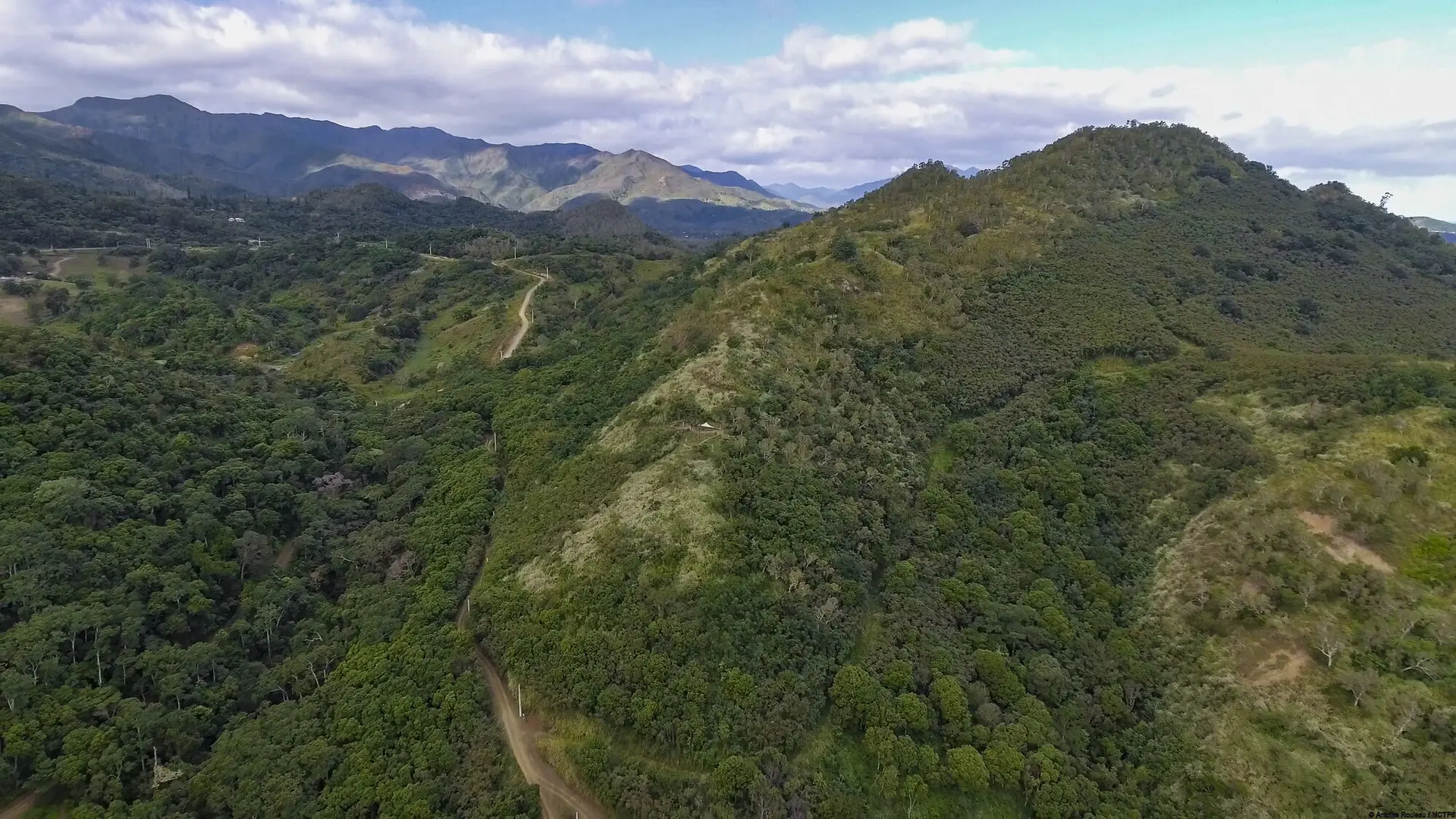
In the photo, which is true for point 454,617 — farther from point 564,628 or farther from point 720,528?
point 720,528

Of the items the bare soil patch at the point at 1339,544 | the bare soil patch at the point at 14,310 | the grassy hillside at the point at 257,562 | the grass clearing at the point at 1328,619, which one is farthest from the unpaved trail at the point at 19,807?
the bare soil patch at the point at 14,310

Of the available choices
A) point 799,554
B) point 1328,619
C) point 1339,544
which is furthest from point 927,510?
point 1339,544

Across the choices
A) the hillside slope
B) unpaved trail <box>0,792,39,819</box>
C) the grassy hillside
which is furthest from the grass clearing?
unpaved trail <box>0,792,39,819</box>

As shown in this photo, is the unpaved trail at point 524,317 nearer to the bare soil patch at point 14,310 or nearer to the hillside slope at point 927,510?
the hillside slope at point 927,510

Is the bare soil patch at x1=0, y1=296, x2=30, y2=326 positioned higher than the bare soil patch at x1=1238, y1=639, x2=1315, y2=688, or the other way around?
the bare soil patch at x1=0, y1=296, x2=30, y2=326

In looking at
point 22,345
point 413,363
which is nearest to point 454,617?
point 22,345

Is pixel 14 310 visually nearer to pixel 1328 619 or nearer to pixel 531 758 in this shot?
pixel 531 758

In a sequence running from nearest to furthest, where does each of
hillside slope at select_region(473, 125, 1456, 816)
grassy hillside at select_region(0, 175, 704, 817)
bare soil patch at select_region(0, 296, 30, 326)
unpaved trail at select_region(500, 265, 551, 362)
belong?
grassy hillside at select_region(0, 175, 704, 817) → hillside slope at select_region(473, 125, 1456, 816) → unpaved trail at select_region(500, 265, 551, 362) → bare soil patch at select_region(0, 296, 30, 326)

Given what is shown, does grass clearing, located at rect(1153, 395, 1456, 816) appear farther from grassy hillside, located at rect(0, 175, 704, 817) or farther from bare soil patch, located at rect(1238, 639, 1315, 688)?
grassy hillside, located at rect(0, 175, 704, 817)

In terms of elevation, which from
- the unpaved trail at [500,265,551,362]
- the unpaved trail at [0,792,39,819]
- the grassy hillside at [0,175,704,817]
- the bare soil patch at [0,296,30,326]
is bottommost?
the unpaved trail at [0,792,39,819]
